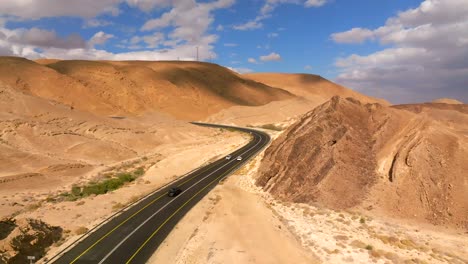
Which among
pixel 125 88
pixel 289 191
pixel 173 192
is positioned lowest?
pixel 173 192

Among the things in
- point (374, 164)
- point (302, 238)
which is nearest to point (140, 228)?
point (302, 238)

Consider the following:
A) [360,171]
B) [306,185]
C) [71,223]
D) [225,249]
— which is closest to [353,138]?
[360,171]

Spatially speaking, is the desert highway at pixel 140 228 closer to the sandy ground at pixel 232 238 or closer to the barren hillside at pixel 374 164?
the sandy ground at pixel 232 238

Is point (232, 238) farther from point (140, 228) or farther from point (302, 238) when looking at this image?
point (140, 228)

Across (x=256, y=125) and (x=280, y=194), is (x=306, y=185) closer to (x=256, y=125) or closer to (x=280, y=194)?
(x=280, y=194)

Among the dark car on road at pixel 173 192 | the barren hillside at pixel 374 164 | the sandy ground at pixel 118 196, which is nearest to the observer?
the barren hillside at pixel 374 164

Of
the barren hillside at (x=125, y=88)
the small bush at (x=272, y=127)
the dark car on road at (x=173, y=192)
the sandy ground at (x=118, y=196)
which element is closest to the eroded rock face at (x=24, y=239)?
the sandy ground at (x=118, y=196)
